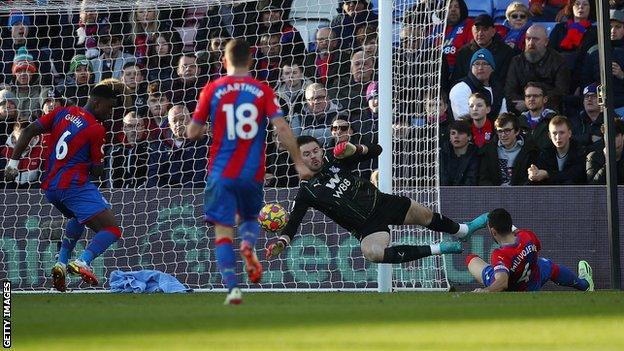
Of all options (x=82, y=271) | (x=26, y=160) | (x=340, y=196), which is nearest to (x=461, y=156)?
(x=340, y=196)

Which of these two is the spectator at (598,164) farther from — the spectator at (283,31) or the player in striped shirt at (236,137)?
the player in striped shirt at (236,137)

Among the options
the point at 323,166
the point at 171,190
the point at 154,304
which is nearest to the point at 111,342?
the point at 154,304

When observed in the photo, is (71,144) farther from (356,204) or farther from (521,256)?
(521,256)

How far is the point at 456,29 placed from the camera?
14.2m

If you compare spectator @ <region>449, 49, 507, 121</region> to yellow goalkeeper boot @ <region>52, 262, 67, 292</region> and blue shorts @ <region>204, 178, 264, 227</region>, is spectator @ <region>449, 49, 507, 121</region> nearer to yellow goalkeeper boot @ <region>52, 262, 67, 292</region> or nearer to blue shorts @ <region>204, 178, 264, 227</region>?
yellow goalkeeper boot @ <region>52, 262, 67, 292</region>

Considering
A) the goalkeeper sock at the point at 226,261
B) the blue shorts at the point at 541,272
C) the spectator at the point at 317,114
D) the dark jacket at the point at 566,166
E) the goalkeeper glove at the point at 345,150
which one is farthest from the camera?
the spectator at the point at 317,114

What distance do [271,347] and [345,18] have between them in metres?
8.79

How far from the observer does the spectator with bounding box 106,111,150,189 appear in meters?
13.7

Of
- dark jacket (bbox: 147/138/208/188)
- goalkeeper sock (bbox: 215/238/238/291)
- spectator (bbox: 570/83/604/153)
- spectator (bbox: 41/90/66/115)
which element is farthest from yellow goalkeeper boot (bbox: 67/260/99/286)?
spectator (bbox: 570/83/604/153)

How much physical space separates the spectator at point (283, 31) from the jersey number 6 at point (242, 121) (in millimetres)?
5558

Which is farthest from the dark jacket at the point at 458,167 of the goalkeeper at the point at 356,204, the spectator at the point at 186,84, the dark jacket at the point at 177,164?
the spectator at the point at 186,84

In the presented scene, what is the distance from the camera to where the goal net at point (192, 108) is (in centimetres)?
1268

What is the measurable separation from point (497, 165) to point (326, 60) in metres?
2.27

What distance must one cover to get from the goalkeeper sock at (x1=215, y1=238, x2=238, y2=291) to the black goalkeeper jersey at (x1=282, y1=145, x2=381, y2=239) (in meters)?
2.91
